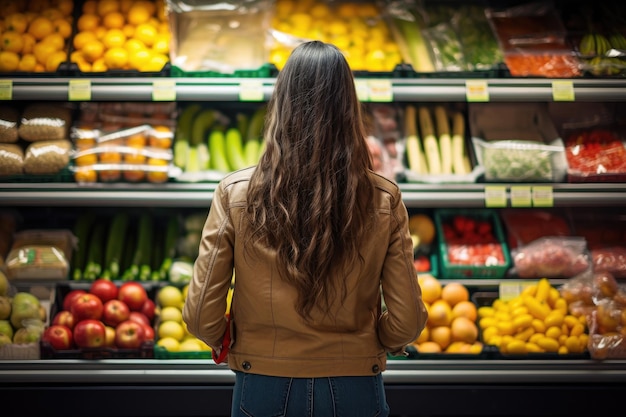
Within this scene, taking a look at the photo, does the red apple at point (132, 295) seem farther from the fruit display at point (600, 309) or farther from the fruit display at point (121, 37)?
the fruit display at point (600, 309)

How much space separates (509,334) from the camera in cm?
307

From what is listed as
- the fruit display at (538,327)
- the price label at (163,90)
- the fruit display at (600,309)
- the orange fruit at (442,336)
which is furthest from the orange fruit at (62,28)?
the fruit display at (600,309)

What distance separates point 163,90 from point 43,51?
2.21 ft

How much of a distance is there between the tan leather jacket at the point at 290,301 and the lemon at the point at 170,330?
1.22m

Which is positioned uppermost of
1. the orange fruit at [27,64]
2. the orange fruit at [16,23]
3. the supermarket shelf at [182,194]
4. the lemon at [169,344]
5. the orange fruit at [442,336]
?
the orange fruit at [16,23]

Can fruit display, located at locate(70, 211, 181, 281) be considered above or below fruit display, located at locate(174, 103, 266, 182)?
below

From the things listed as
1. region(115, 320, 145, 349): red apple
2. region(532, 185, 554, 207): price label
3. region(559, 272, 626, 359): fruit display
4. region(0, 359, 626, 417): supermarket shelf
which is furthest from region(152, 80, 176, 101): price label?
region(559, 272, 626, 359): fruit display

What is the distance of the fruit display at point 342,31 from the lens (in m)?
3.45

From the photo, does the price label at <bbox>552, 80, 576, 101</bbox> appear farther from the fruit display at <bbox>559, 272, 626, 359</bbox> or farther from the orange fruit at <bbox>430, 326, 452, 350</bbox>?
the orange fruit at <bbox>430, 326, 452, 350</bbox>

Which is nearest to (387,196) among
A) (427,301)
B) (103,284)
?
(427,301)

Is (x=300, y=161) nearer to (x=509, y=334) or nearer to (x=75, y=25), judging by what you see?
(x=509, y=334)

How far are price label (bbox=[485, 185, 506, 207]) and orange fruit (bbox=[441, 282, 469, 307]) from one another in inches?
15.2

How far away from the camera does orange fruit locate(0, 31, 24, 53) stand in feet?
10.8

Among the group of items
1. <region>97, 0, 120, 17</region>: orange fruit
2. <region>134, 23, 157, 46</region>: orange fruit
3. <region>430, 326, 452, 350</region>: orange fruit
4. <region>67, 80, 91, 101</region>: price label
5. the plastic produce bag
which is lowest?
<region>430, 326, 452, 350</region>: orange fruit
